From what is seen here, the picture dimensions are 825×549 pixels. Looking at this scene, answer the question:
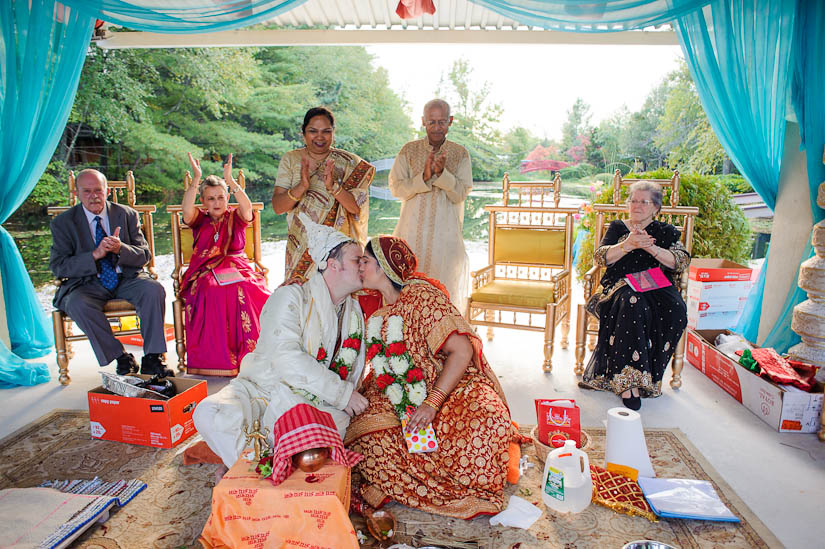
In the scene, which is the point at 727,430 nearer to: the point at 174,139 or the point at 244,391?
the point at 244,391

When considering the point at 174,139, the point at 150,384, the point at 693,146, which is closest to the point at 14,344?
the point at 150,384

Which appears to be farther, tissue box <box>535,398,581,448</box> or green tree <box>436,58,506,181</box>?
green tree <box>436,58,506,181</box>

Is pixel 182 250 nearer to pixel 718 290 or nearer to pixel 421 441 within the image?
pixel 421 441

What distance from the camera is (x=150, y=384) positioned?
109 inches

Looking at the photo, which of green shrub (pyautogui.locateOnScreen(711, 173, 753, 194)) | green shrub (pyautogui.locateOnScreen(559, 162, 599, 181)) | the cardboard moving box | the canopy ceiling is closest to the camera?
the cardboard moving box

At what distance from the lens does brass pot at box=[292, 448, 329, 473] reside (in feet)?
5.82

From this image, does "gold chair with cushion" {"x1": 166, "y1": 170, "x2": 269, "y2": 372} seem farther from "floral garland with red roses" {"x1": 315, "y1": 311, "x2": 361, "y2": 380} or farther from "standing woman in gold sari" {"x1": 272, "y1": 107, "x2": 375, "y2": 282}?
"floral garland with red roses" {"x1": 315, "y1": 311, "x2": 361, "y2": 380}

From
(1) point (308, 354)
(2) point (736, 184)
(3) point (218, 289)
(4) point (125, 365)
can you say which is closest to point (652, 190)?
(1) point (308, 354)

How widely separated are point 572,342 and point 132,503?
3256mm

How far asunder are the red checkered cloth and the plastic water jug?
752mm

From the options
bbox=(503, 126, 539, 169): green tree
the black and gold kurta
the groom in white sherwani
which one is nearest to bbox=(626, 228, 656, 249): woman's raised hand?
the black and gold kurta

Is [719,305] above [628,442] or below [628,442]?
above

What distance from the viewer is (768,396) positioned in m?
2.82

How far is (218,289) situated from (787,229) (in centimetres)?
373
